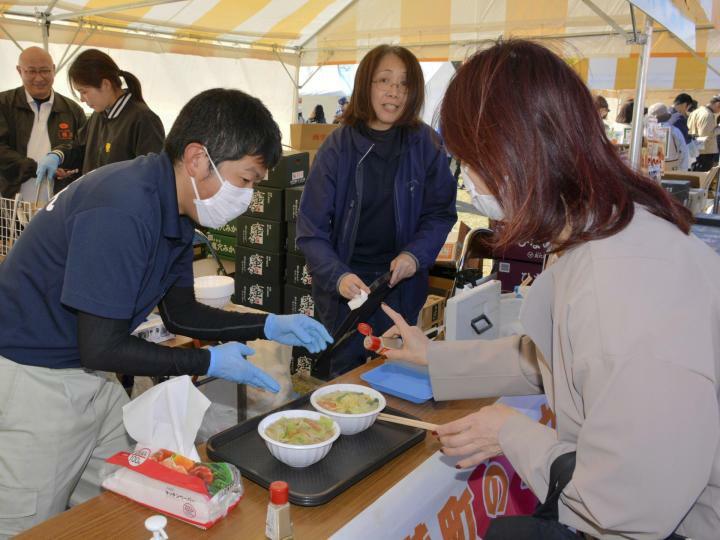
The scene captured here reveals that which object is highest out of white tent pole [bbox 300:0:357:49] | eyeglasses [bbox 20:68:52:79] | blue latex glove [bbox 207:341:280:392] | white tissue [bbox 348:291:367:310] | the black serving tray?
white tent pole [bbox 300:0:357:49]

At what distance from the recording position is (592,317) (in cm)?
96

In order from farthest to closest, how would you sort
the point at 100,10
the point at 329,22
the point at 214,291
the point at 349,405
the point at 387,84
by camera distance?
the point at 329,22 → the point at 100,10 → the point at 214,291 → the point at 387,84 → the point at 349,405

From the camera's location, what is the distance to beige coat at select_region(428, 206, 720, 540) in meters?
0.88

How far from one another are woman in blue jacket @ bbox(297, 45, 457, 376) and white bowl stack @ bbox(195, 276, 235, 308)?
0.42m

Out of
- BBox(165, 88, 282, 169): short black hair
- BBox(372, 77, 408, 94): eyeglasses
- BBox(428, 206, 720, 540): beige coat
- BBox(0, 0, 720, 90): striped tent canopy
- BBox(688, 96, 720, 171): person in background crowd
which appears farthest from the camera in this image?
BBox(688, 96, 720, 171): person in background crowd

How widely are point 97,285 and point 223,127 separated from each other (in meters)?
0.46

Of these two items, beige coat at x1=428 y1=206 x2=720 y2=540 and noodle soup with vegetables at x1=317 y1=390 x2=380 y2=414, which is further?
noodle soup with vegetables at x1=317 y1=390 x2=380 y2=414

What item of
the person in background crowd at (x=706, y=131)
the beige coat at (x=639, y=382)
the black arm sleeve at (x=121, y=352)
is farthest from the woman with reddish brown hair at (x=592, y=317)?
the person in background crowd at (x=706, y=131)

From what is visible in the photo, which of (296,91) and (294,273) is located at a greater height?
(296,91)

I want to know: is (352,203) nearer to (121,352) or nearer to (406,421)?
(406,421)

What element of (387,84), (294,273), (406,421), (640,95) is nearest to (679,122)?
(640,95)

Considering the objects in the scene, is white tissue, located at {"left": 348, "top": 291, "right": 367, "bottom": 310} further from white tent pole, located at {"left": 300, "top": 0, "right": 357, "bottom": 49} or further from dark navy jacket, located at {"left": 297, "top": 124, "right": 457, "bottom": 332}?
white tent pole, located at {"left": 300, "top": 0, "right": 357, "bottom": 49}

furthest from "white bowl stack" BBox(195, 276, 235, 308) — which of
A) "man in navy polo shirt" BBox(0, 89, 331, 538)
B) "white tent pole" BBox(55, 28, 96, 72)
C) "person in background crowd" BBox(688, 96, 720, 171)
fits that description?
"person in background crowd" BBox(688, 96, 720, 171)

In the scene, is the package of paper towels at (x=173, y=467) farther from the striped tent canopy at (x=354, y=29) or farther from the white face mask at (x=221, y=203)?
the striped tent canopy at (x=354, y=29)
